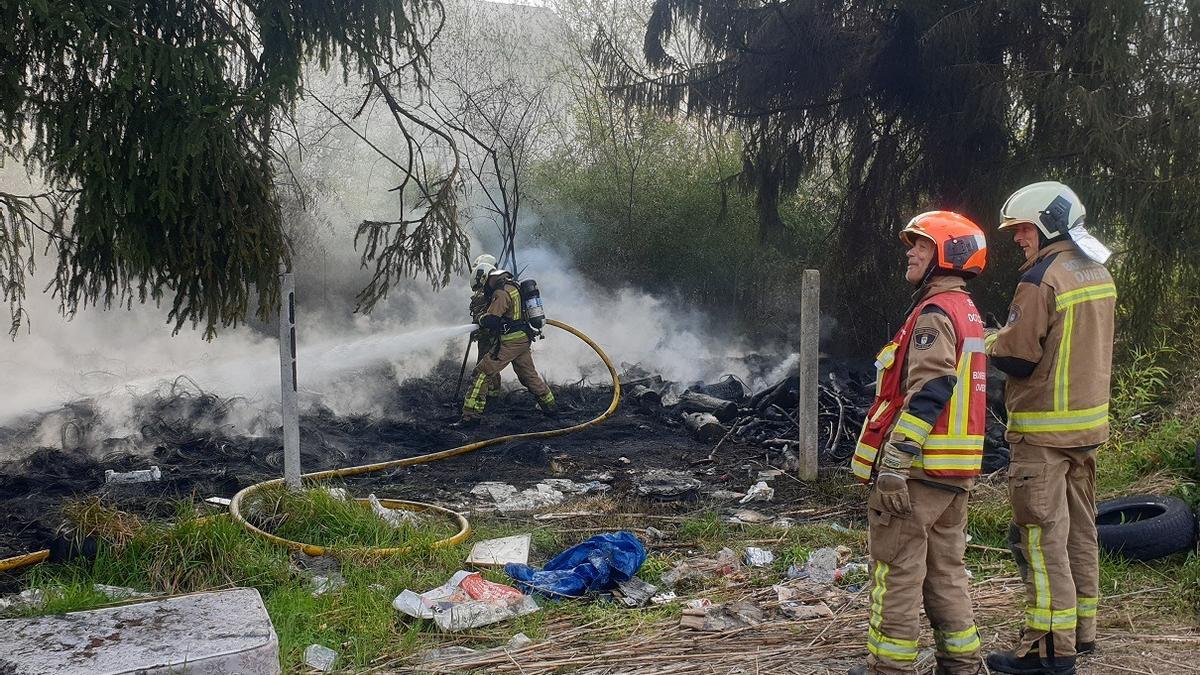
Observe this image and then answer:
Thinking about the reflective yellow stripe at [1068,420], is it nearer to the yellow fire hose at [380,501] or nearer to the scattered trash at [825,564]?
the scattered trash at [825,564]

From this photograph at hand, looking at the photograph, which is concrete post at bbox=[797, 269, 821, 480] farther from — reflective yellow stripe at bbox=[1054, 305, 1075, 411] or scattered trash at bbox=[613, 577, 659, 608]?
reflective yellow stripe at bbox=[1054, 305, 1075, 411]

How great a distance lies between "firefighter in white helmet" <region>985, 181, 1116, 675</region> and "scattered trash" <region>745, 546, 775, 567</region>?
1.46m

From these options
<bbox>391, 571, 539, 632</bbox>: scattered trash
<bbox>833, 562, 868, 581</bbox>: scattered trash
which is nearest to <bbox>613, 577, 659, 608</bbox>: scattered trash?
<bbox>391, 571, 539, 632</bbox>: scattered trash

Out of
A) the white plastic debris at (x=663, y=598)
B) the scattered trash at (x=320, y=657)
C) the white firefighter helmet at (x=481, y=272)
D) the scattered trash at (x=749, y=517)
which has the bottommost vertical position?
the scattered trash at (x=749, y=517)

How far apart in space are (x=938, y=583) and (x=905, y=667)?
338mm

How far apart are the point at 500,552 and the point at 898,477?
2.44 meters

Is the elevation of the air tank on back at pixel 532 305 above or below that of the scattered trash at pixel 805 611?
above

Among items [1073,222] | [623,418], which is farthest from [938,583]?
[623,418]

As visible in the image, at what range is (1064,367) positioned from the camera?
3.76m

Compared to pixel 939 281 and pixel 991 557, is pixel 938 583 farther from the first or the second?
pixel 991 557

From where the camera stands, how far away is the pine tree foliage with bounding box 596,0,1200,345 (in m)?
7.39

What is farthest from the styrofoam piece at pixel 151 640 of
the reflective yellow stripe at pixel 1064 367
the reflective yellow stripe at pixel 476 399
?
the reflective yellow stripe at pixel 476 399

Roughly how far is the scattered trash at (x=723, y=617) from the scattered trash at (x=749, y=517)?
1.69 metres

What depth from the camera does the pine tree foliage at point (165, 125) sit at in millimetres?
4301
